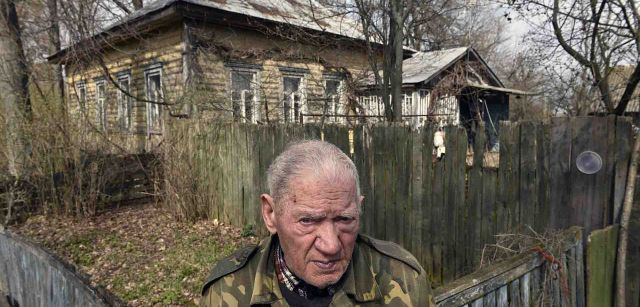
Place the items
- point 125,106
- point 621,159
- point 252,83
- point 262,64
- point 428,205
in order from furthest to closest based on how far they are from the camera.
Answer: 1. point 125,106
2. point 262,64
3. point 252,83
4. point 428,205
5. point 621,159

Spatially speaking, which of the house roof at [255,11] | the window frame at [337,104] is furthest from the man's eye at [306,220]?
the window frame at [337,104]

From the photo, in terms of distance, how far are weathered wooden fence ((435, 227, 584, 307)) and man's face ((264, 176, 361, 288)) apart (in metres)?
0.87

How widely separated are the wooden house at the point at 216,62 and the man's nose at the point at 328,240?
7.60 metres

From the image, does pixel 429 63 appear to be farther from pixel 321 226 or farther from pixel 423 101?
pixel 321 226

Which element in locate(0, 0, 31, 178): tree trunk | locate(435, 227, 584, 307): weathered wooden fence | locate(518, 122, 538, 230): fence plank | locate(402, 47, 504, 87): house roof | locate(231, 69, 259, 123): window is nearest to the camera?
locate(435, 227, 584, 307): weathered wooden fence

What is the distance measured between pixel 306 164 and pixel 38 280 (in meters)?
3.69

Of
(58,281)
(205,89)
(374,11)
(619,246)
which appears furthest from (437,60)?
(58,281)

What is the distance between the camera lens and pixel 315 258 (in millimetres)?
1440

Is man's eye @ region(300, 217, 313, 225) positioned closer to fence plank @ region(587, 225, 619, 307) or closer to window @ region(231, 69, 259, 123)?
fence plank @ region(587, 225, 619, 307)

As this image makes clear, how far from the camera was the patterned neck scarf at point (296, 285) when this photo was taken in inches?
58.8

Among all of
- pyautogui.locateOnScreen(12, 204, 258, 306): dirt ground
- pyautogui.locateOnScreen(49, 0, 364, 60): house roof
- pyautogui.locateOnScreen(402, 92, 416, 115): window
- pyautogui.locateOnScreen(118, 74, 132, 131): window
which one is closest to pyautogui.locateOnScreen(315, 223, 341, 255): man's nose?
pyautogui.locateOnScreen(12, 204, 258, 306): dirt ground

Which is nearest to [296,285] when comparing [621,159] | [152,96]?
[621,159]

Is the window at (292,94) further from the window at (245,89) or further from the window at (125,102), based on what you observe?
the window at (125,102)

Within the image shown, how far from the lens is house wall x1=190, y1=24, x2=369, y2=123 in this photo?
34.4 ft
